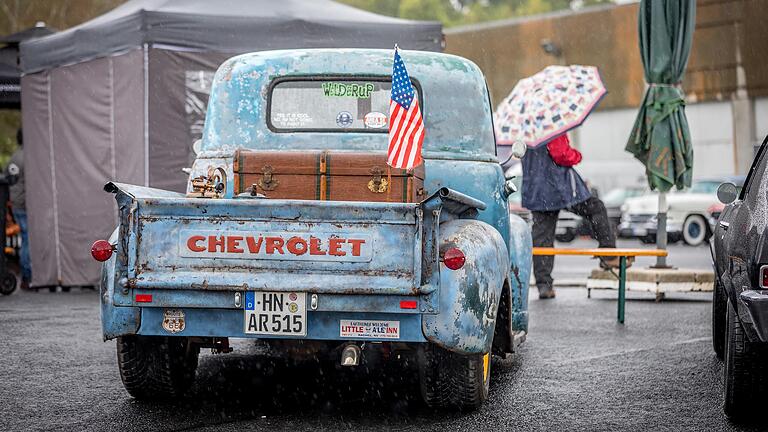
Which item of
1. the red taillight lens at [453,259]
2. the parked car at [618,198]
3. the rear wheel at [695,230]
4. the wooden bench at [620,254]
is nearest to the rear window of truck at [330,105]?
the red taillight lens at [453,259]

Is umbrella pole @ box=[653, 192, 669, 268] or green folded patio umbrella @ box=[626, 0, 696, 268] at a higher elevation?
green folded patio umbrella @ box=[626, 0, 696, 268]

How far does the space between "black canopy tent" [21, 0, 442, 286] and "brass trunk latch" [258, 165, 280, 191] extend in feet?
20.8

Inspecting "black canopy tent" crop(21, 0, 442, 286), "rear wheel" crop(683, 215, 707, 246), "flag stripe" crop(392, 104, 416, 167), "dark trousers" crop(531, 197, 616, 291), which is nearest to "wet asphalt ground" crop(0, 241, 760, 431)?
"flag stripe" crop(392, 104, 416, 167)

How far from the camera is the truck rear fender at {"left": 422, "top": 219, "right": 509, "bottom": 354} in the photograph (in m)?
5.59

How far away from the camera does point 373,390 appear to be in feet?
22.5

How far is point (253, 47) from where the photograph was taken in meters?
13.0

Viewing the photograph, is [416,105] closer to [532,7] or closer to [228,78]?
[228,78]

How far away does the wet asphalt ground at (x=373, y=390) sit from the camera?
229 inches

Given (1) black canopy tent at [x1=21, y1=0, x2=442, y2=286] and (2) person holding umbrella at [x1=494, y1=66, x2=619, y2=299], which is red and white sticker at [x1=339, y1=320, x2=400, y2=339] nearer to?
(2) person holding umbrella at [x1=494, y1=66, x2=619, y2=299]

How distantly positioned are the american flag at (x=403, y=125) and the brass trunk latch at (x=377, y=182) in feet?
0.31

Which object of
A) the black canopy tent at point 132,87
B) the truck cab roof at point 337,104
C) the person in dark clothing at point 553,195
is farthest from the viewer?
the black canopy tent at point 132,87

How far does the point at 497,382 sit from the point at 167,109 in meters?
6.82

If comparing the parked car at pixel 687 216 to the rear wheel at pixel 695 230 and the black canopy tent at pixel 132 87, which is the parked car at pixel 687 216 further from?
the black canopy tent at pixel 132 87

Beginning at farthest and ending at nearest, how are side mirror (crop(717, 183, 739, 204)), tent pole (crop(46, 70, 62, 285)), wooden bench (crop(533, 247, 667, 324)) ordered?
tent pole (crop(46, 70, 62, 285)), wooden bench (crop(533, 247, 667, 324)), side mirror (crop(717, 183, 739, 204))
